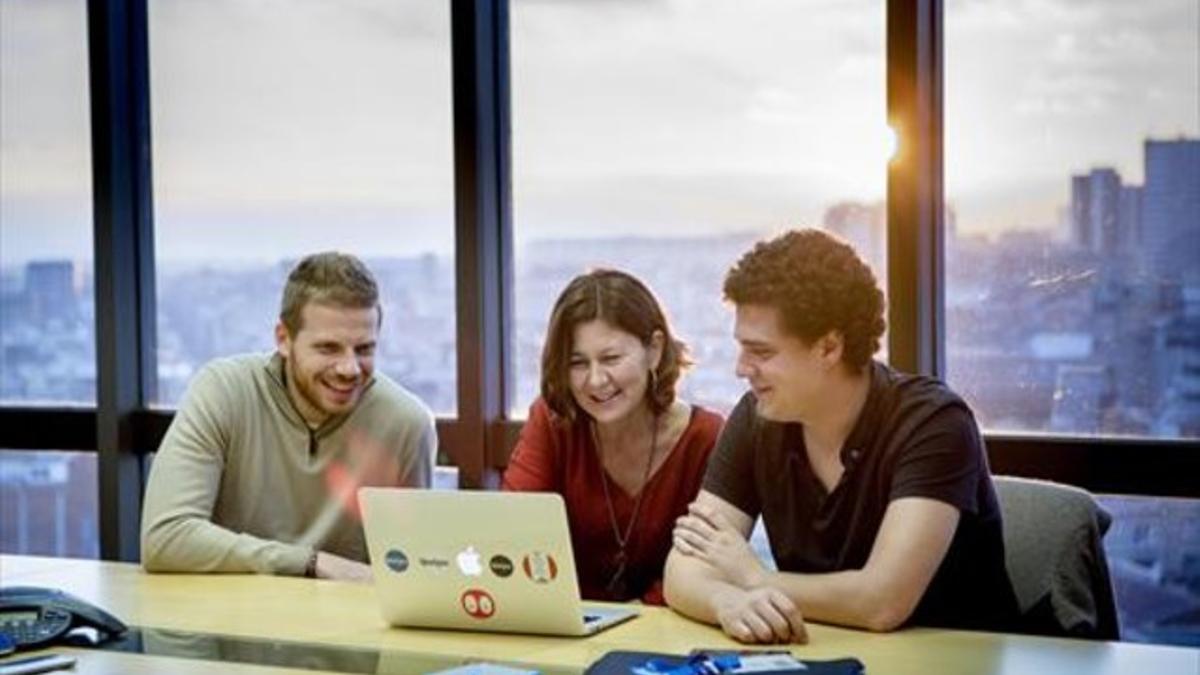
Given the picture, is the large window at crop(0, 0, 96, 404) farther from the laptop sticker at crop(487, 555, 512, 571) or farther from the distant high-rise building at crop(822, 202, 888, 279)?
the laptop sticker at crop(487, 555, 512, 571)

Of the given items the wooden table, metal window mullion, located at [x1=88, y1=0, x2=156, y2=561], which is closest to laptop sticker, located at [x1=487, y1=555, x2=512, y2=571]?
the wooden table

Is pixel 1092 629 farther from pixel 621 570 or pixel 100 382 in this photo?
pixel 100 382

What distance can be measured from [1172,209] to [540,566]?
1.96m

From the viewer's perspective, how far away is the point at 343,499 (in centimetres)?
318

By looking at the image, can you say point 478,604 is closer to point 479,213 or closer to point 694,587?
point 694,587

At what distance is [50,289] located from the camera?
187 inches

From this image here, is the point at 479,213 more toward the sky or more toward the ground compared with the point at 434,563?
more toward the sky

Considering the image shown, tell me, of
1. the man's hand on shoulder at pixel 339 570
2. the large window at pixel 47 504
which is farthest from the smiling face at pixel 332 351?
the large window at pixel 47 504

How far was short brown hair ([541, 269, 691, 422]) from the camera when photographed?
2.89 metres

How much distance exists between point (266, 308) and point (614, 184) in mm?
1190

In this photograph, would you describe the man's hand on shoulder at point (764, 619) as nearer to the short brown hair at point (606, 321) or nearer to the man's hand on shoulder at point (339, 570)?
the short brown hair at point (606, 321)

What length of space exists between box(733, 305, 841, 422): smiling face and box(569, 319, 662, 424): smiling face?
436 millimetres

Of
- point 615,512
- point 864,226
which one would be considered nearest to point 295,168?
point 864,226

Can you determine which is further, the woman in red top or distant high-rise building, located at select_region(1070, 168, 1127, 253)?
distant high-rise building, located at select_region(1070, 168, 1127, 253)
